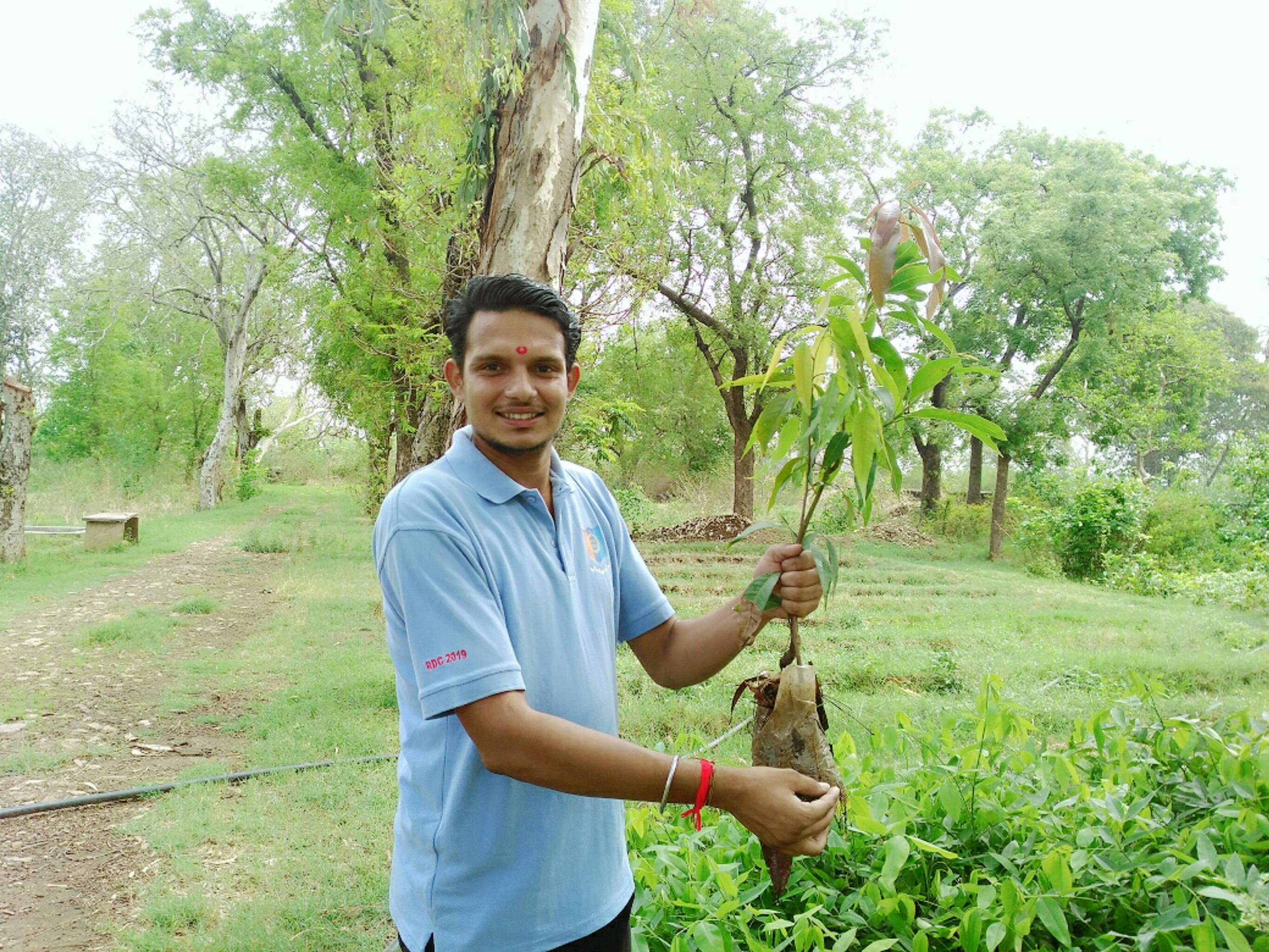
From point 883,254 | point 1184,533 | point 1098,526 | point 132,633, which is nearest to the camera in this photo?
point 883,254

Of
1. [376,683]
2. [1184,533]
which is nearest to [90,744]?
[376,683]

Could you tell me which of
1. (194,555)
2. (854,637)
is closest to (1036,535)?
(854,637)

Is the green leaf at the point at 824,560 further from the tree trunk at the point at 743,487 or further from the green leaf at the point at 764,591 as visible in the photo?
the tree trunk at the point at 743,487

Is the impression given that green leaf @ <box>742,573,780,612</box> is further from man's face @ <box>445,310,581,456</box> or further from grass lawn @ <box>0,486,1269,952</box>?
man's face @ <box>445,310,581,456</box>

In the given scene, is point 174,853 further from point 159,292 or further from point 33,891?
point 159,292

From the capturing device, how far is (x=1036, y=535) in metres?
15.5

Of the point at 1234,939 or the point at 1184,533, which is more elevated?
the point at 1184,533

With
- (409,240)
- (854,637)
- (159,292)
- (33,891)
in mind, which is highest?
(159,292)

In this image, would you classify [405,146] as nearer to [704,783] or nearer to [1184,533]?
[704,783]

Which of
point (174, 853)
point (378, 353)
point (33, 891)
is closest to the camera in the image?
point (33, 891)

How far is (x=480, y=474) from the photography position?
65.1 inches

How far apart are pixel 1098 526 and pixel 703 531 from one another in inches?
271

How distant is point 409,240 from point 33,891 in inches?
314

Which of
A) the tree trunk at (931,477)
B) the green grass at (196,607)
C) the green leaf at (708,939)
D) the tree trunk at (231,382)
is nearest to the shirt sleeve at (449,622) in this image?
the green leaf at (708,939)
